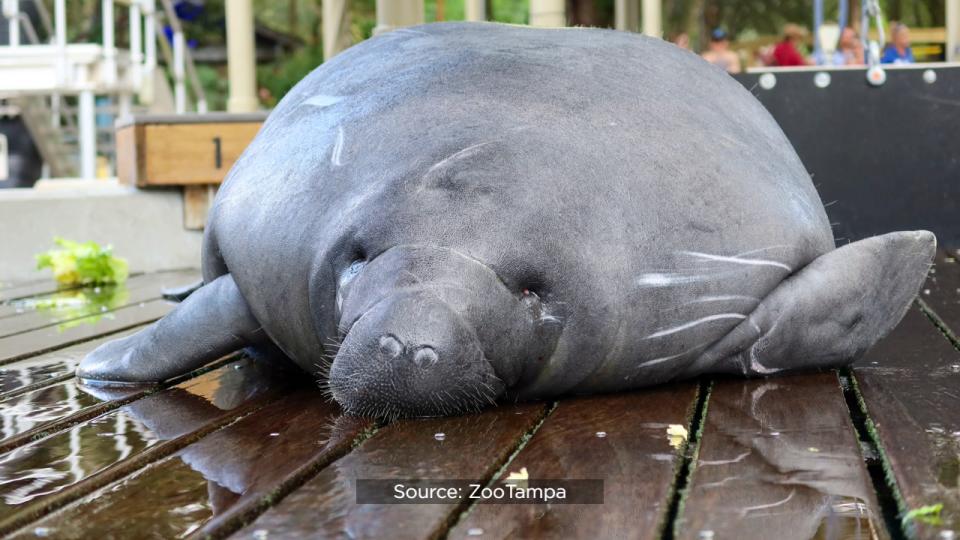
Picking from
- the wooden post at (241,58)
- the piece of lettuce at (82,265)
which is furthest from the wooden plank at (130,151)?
the wooden post at (241,58)

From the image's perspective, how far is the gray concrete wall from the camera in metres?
6.84

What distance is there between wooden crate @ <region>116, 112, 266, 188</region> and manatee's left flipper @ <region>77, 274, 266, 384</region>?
11.9 feet

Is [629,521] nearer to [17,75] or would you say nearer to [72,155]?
[17,75]

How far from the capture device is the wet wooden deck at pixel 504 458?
1.90 meters

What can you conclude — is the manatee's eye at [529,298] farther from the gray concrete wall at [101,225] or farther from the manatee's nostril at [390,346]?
the gray concrete wall at [101,225]

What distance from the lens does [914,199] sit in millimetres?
6672

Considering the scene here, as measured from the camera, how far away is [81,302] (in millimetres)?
5445

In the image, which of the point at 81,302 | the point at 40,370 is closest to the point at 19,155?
the point at 81,302

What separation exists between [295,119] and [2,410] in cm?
102

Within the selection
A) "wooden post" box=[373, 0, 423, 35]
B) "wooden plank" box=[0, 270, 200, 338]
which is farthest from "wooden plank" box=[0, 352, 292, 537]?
"wooden post" box=[373, 0, 423, 35]

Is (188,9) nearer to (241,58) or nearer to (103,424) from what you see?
(241,58)

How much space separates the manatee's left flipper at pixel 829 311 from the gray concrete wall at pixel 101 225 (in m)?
4.62

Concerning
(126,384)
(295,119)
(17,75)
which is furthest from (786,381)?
(17,75)

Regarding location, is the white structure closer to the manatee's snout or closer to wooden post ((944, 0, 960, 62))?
the manatee's snout
